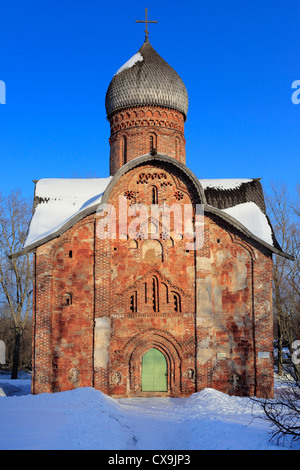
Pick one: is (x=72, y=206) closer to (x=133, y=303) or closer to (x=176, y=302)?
(x=133, y=303)

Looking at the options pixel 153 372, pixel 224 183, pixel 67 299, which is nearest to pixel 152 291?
pixel 153 372

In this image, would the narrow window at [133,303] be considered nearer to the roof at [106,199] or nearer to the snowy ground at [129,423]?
the snowy ground at [129,423]

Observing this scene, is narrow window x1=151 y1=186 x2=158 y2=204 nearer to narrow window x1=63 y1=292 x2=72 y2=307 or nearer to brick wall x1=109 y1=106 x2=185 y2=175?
brick wall x1=109 y1=106 x2=185 y2=175

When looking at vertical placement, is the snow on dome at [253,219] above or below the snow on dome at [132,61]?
below

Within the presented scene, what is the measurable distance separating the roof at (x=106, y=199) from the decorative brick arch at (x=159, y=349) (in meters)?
3.82

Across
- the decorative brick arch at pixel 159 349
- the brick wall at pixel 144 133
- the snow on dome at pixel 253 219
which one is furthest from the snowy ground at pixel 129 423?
the brick wall at pixel 144 133

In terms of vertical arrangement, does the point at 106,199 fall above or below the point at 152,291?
above

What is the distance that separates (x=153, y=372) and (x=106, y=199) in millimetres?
5215

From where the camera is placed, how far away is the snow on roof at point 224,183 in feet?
54.1

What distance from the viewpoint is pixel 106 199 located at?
1434 cm

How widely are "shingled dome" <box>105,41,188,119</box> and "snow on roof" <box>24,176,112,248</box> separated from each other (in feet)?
11.3

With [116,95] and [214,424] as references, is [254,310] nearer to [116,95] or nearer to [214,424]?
[214,424]

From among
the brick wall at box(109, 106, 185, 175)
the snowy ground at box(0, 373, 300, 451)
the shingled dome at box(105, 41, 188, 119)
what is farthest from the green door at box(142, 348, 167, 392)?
the shingled dome at box(105, 41, 188, 119)

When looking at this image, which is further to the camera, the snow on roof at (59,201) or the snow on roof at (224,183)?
the snow on roof at (224,183)
